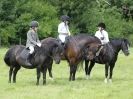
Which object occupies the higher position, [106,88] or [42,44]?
[42,44]

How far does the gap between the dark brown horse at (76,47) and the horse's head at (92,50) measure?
15cm

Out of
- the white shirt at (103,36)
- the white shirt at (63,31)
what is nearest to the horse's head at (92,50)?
the white shirt at (103,36)

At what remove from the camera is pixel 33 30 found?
54.5ft

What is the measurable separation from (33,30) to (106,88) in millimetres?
3382

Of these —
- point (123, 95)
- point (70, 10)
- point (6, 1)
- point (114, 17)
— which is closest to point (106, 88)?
point (123, 95)

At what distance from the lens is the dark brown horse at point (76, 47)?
58.7 ft

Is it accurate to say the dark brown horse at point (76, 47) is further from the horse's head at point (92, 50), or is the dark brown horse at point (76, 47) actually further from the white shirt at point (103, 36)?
the white shirt at point (103, 36)

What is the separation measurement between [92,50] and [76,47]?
2.36 ft

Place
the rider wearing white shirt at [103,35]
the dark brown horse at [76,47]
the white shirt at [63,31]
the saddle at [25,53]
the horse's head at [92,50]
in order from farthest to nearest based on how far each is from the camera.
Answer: the rider wearing white shirt at [103,35], the white shirt at [63,31], the dark brown horse at [76,47], the horse's head at [92,50], the saddle at [25,53]

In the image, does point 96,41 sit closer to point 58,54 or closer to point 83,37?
point 83,37

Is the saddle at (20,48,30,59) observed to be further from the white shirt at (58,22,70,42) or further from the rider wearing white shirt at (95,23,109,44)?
the rider wearing white shirt at (95,23,109,44)

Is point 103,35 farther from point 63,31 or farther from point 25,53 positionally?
point 25,53

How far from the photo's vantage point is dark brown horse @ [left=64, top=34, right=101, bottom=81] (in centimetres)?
1791

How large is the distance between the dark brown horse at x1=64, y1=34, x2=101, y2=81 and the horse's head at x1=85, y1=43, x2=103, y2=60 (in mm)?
149
